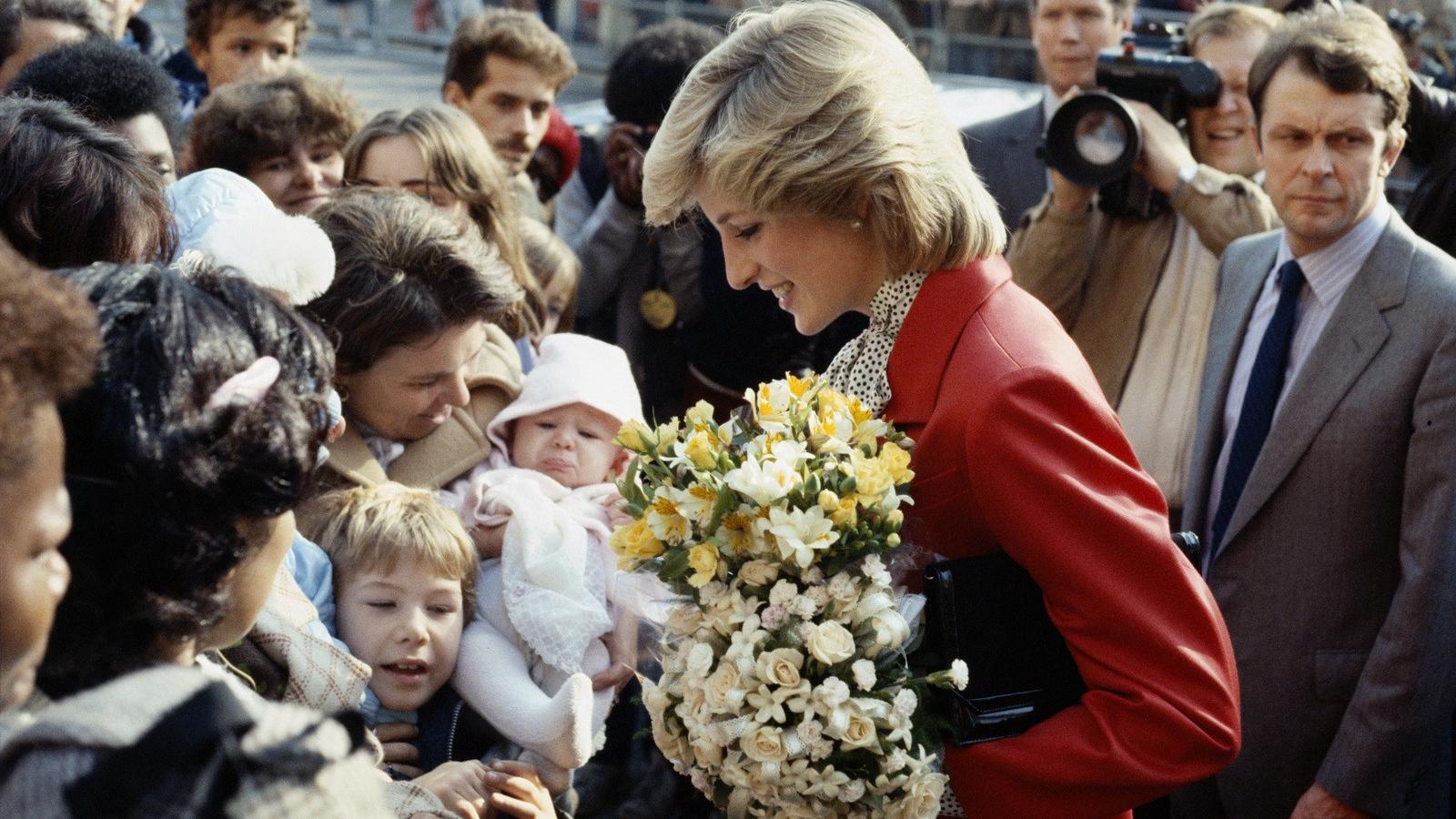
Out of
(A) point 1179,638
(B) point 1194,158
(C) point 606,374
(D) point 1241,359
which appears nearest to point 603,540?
(C) point 606,374

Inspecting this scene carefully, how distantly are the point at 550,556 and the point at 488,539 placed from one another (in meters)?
0.19

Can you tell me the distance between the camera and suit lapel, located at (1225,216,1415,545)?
3203 mm

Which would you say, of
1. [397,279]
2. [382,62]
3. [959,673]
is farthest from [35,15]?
[382,62]

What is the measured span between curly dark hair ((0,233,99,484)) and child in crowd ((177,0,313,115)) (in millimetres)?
3734

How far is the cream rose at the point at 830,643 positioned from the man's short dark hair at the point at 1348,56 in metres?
2.15

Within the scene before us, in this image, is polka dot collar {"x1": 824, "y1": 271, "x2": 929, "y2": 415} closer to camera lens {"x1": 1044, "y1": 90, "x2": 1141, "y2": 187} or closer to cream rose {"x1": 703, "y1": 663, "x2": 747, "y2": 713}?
cream rose {"x1": 703, "y1": 663, "x2": 747, "y2": 713}

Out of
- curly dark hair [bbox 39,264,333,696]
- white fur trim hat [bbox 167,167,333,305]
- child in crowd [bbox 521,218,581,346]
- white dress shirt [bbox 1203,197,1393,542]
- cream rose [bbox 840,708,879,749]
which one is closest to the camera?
curly dark hair [bbox 39,264,333,696]

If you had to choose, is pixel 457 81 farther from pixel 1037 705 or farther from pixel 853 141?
pixel 1037 705

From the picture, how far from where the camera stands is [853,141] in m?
2.20

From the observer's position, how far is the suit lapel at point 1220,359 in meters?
3.56

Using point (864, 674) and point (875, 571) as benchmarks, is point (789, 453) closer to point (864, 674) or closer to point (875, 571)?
point (875, 571)

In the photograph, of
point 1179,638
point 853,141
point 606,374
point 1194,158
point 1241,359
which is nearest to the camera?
point 1179,638

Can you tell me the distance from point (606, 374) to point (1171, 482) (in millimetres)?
1607

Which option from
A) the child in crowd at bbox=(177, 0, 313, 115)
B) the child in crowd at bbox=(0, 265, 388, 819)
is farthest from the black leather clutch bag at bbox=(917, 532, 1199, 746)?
the child in crowd at bbox=(177, 0, 313, 115)
